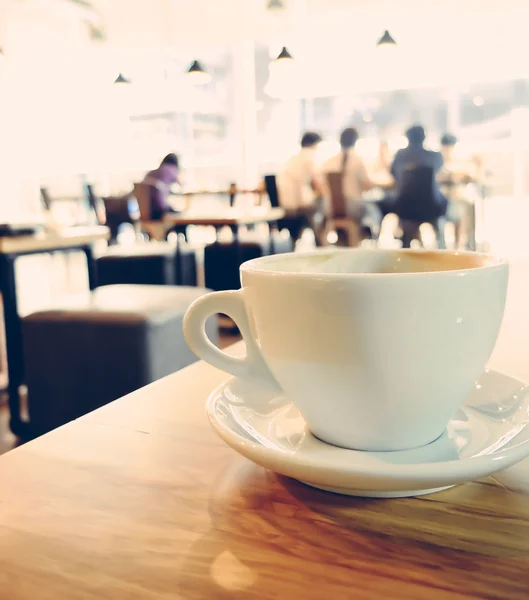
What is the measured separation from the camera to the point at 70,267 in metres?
3.72

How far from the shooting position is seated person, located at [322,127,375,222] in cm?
470

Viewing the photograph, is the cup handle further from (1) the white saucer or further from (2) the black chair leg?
(2) the black chair leg

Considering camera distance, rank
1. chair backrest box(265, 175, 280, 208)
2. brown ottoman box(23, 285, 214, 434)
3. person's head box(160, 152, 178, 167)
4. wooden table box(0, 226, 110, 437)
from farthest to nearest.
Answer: person's head box(160, 152, 178, 167) < chair backrest box(265, 175, 280, 208) < wooden table box(0, 226, 110, 437) < brown ottoman box(23, 285, 214, 434)

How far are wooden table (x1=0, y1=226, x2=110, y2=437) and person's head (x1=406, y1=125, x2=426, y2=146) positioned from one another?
9.95ft

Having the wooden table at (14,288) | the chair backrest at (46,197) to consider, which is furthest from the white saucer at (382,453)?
the chair backrest at (46,197)

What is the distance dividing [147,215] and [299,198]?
1.24 meters

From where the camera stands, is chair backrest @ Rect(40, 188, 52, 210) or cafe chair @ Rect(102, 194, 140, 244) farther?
chair backrest @ Rect(40, 188, 52, 210)

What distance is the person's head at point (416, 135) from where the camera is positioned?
4402mm

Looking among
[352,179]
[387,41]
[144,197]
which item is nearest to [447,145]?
[387,41]

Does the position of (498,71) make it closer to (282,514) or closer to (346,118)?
(346,118)

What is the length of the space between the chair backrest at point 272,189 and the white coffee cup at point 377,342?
4.76 metres

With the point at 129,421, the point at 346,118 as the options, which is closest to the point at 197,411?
the point at 129,421

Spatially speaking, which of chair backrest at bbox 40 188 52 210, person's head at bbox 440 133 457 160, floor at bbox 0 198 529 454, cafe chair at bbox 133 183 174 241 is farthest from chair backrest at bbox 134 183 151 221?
person's head at bbox 440 133 457 160

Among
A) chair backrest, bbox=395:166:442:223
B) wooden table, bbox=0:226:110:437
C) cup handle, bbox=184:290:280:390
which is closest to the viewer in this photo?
cup handle, bbox=184:290:280:390
